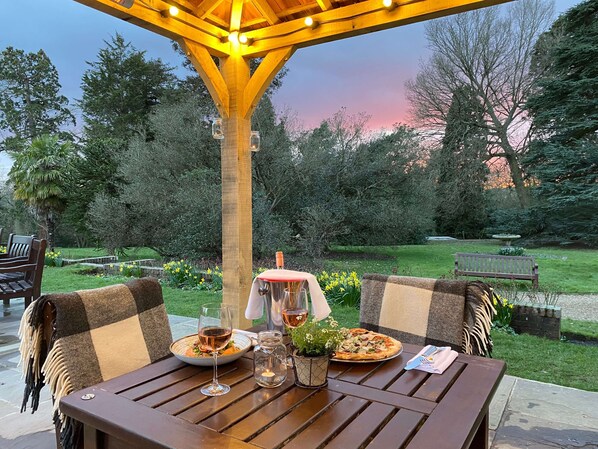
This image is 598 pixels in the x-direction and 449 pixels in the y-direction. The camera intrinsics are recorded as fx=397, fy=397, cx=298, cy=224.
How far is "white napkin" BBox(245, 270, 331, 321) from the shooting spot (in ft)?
4.64

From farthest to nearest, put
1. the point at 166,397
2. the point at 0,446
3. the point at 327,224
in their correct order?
the point at 327,224 → the point at 0,446 → the point at 166,397

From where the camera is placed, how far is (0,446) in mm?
1816

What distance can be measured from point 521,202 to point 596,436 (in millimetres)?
7819

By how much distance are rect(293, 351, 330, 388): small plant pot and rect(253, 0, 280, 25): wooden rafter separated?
2.48 meters

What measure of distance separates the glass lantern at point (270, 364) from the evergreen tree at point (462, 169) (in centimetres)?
853

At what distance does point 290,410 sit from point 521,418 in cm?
171

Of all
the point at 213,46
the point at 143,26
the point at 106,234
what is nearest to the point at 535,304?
the point at 213,46

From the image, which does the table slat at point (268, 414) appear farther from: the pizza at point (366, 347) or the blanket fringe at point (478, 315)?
the blanket fringe at point (478, 315)

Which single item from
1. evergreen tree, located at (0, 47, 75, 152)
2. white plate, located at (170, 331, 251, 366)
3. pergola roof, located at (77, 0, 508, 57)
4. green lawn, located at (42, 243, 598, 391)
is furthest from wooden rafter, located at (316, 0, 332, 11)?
evergreen tree, located at (0, 47, 75, 152)

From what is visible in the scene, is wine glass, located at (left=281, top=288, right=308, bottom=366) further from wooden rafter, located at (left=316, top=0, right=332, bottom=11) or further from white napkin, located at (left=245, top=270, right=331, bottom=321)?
wooden rafter, located at (left=316, top=0, right=332, bottom=11)

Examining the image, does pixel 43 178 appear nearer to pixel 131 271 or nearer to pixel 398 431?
pixel 131 271

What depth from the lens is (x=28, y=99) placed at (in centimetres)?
1365

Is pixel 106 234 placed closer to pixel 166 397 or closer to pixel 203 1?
pixel 203 1

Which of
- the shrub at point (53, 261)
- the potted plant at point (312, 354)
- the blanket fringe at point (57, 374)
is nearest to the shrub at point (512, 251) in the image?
the potted plant at point (312, 354)
